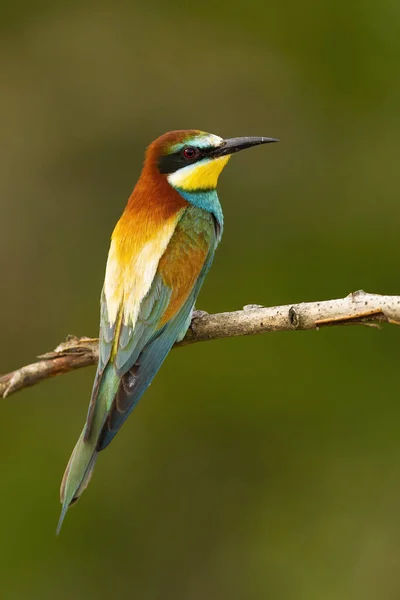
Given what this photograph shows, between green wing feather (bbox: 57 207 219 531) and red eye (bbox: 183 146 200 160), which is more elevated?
red eye (bbox: 183 146 200 160)

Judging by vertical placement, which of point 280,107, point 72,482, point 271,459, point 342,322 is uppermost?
point 280,107

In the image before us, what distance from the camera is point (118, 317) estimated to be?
10.6ft

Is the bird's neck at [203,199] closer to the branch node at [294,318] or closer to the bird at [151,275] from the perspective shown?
the bird at [151,275]

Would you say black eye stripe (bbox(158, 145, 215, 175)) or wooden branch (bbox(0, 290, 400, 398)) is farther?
black eye stripe (bbox(158, 145, 215, 175))

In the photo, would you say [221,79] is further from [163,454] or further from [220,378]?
[163,454]

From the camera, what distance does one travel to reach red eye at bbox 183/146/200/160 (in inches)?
140

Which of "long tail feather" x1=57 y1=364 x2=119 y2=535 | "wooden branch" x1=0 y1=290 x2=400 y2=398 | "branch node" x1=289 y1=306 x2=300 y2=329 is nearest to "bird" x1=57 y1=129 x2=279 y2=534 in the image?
"long tail feather" x1=57 y1=364 x2=119 y2=535

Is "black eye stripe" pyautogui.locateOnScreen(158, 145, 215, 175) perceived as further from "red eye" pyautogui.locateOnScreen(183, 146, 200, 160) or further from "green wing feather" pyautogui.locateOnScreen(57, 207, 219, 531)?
"green wing feather" pyautogui.locateOnScreen(57, 207, 219, 531)

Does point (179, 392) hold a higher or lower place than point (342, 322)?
lower

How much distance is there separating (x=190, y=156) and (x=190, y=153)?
1 centimetres

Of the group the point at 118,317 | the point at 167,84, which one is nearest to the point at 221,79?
A: the point at 167,84

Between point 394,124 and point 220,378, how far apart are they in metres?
1.56

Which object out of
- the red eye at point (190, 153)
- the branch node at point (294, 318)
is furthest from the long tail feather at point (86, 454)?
the red eye at point (190, 153)

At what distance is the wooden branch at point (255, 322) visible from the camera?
2.70m
